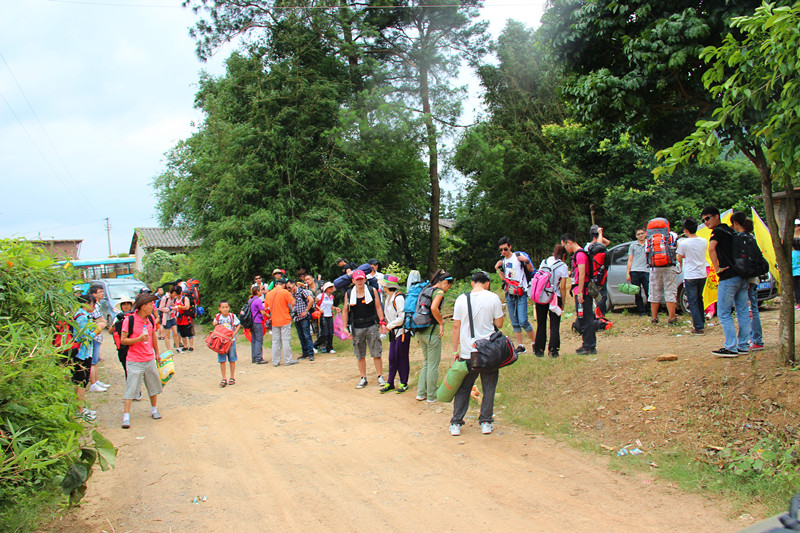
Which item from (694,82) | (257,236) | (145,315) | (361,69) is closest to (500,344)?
(694,82)

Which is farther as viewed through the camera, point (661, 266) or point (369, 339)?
point (661, 266)

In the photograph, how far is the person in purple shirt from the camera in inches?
492

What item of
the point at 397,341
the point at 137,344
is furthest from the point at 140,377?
the point at 397,341

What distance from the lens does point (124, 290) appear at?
2078 centimetres

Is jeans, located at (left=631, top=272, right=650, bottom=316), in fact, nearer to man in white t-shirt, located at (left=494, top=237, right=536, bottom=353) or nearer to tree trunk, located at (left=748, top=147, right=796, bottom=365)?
man in white t-shirt, located at (left=494, top=237, right=536, bottom=353)

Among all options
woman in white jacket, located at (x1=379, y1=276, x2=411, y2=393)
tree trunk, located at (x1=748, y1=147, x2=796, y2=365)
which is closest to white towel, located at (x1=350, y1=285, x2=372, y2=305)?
woman in white jacket, located at (x1=379, y1=276, x2=411, y2=393)

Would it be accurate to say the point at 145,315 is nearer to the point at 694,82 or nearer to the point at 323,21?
the point at 694,82

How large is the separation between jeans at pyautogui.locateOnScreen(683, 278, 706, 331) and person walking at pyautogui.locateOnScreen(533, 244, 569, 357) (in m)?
2.23

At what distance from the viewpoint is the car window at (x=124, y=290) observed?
20328mm

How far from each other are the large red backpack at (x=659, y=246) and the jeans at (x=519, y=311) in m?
2.65

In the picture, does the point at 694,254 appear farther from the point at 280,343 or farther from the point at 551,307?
the point at 280,343

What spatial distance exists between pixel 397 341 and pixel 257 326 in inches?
205

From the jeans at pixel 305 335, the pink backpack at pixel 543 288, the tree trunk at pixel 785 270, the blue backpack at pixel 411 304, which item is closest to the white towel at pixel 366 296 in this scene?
the blue backpack at pixel 411 304

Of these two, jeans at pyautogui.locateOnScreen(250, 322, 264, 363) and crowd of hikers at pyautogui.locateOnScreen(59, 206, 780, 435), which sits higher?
crowd of hikers at pyautogui.locateOnScreen(59, 206, 780, 435)
